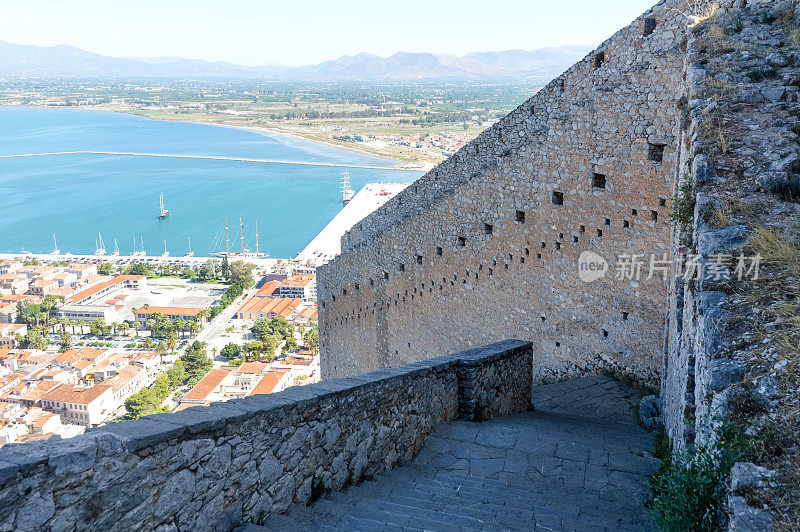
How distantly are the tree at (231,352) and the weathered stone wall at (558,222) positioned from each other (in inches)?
1000

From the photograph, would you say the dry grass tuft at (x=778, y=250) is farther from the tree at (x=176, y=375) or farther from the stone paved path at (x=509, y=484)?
the tree at (x=176, y=375)

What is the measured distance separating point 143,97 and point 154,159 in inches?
3600

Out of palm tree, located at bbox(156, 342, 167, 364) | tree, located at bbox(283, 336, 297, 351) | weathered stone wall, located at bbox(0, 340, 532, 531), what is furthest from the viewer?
palm tree, located at bbox(156, 342, 167, 364)

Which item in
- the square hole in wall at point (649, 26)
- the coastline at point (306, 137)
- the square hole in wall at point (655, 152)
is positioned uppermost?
the square hole in wall at point (649, 26)

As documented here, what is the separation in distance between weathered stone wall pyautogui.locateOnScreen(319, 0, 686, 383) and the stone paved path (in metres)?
1.51

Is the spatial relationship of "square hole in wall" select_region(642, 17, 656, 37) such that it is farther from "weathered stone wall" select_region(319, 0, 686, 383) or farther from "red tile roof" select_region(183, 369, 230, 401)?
"red tile roof" select_region(183, 369, 230, 401)

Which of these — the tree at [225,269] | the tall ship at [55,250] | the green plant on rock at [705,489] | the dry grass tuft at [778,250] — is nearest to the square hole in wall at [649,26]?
the dry grass tuft at [778,250]

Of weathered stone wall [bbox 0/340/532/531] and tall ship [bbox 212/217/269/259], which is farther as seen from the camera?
tall ship [bbox 212/217/269/259]

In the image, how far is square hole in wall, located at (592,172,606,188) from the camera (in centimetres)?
628

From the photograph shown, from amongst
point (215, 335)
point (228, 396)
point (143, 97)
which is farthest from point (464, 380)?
point (143, 97)

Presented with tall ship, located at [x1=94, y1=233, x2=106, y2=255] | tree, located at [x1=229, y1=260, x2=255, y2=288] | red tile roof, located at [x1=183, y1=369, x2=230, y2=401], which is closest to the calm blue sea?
tall ship, located at [x1=94, y1=233, x2=106, y2=255]

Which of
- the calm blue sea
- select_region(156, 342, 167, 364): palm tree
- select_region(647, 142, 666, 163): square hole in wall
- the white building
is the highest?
select_region(647, 142, 666, 163): square hole in wall

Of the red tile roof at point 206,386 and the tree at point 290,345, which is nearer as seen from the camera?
the red tile roof at point 206,386

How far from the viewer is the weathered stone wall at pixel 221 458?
1.97 metres
